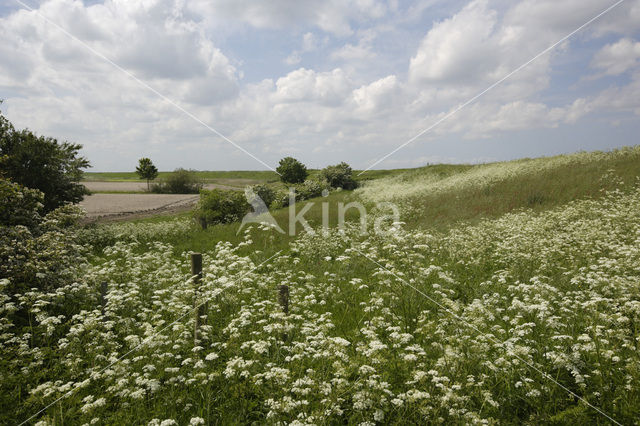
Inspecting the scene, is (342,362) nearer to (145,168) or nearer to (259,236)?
(259,236)

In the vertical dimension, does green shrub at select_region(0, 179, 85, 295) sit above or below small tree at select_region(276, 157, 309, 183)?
below

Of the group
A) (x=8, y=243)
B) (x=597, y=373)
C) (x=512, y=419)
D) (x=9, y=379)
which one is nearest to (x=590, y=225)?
(x=597, y=373)

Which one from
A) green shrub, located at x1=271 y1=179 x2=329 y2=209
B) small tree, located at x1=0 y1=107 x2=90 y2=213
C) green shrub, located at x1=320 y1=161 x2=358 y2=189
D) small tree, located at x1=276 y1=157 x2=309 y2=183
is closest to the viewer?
small tree, located at x1=0 y1=107 x2=90 y2=213

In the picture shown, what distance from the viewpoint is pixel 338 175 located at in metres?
37.3

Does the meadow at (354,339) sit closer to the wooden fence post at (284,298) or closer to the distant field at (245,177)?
the wooden fence post at (284,298)

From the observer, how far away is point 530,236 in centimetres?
1175

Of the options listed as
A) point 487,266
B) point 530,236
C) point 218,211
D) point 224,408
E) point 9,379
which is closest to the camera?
point 224,408

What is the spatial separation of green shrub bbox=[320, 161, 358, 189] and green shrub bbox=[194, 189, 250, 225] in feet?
43.2

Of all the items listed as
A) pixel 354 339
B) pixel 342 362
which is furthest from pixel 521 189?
pixel 342 362

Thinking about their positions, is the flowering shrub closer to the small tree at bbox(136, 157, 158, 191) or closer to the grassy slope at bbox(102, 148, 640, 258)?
the grassy slope at bbox(102, 148, 640, 258)

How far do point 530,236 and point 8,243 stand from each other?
15.7 m

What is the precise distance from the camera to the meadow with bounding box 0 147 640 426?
4.37 m

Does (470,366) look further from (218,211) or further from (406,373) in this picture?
(218,211)

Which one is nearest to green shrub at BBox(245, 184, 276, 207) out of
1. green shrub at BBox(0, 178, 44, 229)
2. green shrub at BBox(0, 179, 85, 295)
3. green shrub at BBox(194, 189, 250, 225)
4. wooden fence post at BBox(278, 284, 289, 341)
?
green shrub at BBox(194, 189, 250, 225)
